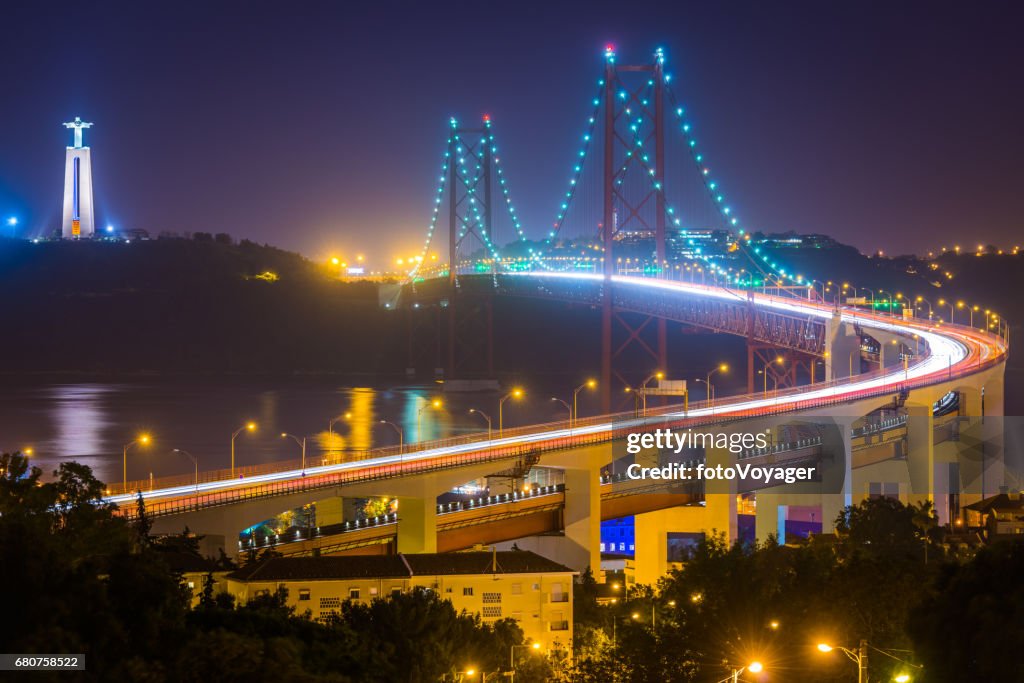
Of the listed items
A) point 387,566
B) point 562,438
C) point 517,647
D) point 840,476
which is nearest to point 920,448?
point 840,476

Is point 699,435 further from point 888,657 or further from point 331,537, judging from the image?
point 888,657

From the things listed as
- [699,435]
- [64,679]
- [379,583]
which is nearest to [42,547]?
[64,679]

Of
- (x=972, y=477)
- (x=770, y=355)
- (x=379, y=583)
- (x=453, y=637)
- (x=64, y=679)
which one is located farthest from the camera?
(x=770, y=355)

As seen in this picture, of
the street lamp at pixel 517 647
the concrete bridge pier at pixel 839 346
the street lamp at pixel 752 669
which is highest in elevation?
the concrete bridge pier at pixel 839 346

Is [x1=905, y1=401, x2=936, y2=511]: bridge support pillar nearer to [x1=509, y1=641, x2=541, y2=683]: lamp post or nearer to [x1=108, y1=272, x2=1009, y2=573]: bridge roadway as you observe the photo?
[x1=108, y1=272, x2=1009, y2=573]: bridge roadway

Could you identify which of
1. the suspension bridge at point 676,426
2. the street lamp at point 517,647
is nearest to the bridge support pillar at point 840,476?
the suspension bridge at point 676,426

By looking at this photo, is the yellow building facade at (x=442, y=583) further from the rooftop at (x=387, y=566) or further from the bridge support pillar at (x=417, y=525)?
A: the bridge support pillar at (x=417, y=525)
